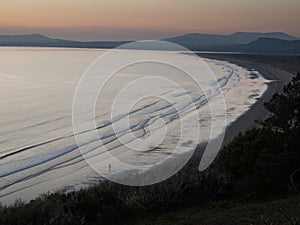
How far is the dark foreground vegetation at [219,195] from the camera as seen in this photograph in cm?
935

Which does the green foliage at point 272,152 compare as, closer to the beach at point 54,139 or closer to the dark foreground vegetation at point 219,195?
the dark foreground vegetation at point 219,195

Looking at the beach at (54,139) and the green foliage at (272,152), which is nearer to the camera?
the green foliage at (272,152)

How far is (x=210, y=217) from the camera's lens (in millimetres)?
9391

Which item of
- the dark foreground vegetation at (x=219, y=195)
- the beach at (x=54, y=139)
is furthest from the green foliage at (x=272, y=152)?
the beach at (x=54, y=139)

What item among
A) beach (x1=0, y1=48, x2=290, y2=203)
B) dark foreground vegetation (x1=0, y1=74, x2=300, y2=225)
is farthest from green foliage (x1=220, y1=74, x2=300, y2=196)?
beach (x1=0, y1=48, x2=290, y2=203)

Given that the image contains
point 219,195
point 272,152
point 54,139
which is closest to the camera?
point 219,195

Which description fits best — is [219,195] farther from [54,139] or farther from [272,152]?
[54,139]

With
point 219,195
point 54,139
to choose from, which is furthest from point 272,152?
point 54,139

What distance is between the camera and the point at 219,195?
11.3 metres

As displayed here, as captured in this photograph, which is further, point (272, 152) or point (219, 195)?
point (272, 152)

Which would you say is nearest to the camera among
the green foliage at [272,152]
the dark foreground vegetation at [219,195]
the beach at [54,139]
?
the dark foreground vegetation at [219,195]

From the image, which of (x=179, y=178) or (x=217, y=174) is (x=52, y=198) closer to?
(x=179, y=178)

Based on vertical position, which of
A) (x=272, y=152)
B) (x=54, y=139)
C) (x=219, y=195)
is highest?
(x=272, y=152)

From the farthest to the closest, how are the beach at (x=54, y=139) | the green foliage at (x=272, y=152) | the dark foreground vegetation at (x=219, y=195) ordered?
the beach at (x=54, y=139)
the green foliage at (x=272, y=152)
the dark foreground vegetation at (x=219, y=195)
